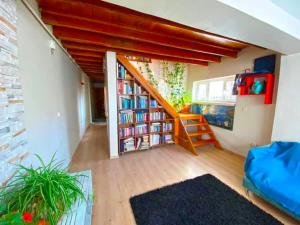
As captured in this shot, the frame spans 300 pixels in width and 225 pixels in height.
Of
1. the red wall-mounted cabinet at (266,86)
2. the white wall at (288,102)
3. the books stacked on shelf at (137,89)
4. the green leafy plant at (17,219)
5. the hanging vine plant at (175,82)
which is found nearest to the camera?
the green leafy plant at (17,219)

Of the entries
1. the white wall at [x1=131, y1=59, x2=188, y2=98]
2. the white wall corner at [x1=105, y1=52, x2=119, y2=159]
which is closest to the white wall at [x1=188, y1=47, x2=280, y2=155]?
the white wall at [x1=131, y1=59, x2=188, y2=98]

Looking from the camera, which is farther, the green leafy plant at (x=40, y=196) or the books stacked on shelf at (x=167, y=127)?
the books stacked on shelf at (x=167, y=127)

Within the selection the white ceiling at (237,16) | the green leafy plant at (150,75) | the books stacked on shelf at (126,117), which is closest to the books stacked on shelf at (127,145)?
the books stacked on shelf at (126,117)

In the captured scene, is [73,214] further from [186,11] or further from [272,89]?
[272,89]

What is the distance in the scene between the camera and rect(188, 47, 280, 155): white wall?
2648 millimetres

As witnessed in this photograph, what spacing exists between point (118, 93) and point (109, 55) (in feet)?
2.63

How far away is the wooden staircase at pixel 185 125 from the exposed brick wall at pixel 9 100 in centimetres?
208

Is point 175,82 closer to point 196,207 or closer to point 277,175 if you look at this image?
point 277,175

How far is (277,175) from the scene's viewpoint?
1.66 m

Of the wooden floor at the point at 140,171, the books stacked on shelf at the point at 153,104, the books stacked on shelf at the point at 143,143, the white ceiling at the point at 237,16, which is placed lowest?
the wooden floor at the point at 140,171

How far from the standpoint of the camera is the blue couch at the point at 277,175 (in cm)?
140

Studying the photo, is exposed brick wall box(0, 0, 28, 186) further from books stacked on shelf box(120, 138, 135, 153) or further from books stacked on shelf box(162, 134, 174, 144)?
books stacked on shelf box(162, 134, 174, 144)

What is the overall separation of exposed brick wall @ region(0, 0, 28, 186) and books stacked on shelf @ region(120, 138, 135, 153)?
6.76ft

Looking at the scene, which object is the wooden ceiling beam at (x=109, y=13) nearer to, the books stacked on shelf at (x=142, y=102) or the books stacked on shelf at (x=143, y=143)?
the books stacked on shelf at (x=142, y=102)
